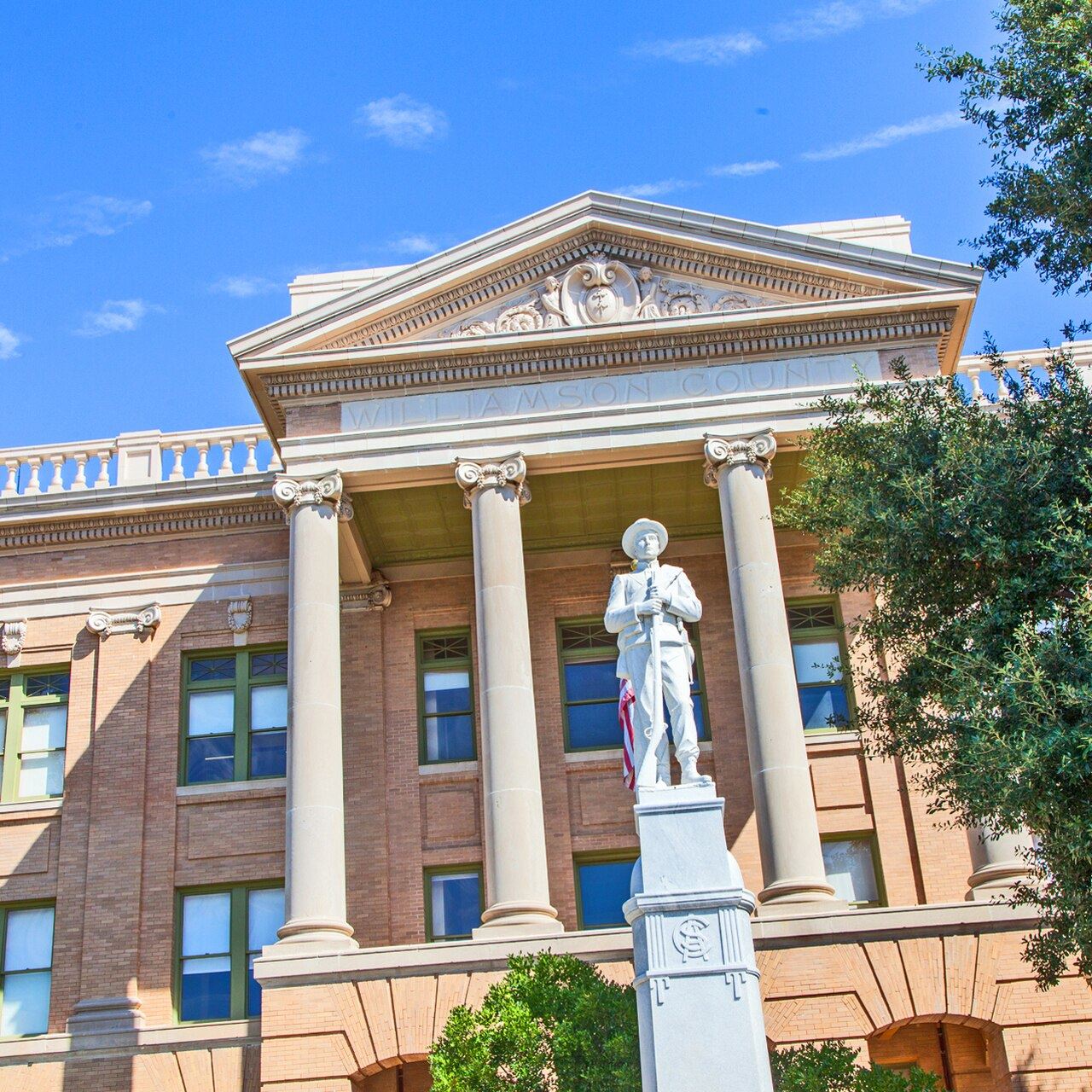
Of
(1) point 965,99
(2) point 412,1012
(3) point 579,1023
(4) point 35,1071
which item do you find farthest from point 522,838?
(1) point 965,99

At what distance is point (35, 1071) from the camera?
2395 centimetres

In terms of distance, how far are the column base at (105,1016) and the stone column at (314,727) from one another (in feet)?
14.8

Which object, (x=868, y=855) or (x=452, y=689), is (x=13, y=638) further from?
(x=868, y=855)

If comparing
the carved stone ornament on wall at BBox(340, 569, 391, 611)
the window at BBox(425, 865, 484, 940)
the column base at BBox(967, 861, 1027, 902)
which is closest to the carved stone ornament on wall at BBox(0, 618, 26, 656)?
the carved stone ornament on wall at BBox(340, 569, 391, 611)

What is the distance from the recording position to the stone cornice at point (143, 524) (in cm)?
2784

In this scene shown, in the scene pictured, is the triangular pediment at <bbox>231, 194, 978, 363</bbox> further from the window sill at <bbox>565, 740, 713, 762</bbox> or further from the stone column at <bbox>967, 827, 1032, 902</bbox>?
the stone column at <bbox>967, 827, 1032, 902</bbox>

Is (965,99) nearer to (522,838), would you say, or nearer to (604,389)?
(604,389)

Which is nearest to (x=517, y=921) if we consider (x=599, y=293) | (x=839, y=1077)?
(x=839, y=1077)

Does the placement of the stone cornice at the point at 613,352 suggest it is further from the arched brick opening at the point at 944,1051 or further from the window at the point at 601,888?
the arched brick opening at the point at 944,1051

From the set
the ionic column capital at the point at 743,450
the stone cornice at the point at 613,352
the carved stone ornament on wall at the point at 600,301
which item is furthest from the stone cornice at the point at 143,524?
the ionic column capital at the point at 743,450

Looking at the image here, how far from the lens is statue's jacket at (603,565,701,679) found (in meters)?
13.2

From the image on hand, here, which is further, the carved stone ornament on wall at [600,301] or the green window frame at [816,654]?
the green window frame at [816,654]

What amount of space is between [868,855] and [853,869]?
364 mm

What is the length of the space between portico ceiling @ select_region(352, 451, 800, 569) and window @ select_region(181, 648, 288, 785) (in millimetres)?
2886
